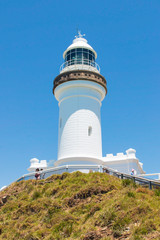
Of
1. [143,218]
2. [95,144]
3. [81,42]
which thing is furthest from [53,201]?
[81,42]

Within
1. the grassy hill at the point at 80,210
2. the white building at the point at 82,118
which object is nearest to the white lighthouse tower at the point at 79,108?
the white building at the point at 82,118

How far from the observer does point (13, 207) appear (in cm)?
1866

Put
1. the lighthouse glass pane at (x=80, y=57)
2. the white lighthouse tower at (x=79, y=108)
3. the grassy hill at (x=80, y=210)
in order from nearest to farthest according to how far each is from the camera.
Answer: the grassy hill at (x=80, y=210) < the white lighthouse tower at (x=79, y=108) < the lighthouse glass pane at (x=80, y=57)

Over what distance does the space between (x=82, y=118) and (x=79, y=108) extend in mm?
1071

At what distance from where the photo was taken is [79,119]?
94.3 feet

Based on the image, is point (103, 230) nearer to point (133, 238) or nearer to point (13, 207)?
point (133, 238)

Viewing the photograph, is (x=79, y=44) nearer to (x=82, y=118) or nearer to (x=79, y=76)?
(x=79, y=76)

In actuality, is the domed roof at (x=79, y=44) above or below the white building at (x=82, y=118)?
above

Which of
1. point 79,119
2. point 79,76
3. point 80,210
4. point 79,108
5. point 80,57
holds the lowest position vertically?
point 80,210

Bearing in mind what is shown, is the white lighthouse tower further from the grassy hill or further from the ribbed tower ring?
the grassy hill

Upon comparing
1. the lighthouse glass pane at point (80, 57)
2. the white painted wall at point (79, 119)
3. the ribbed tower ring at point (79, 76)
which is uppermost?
the lighthouse glass pane at point (80, 57)

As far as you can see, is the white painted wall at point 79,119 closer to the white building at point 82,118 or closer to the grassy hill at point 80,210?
the white building at point 82,118

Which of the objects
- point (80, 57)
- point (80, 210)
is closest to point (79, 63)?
point (80, 57)

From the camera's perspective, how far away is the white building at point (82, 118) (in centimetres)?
2794
